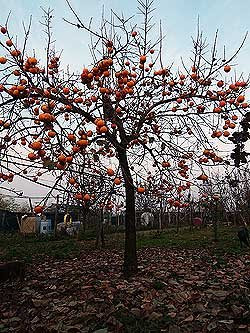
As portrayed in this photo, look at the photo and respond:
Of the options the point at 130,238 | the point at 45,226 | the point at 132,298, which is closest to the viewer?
the point at 132,298

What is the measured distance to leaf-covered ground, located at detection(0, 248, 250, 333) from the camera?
2953mm

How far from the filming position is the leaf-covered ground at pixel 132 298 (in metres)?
2.95

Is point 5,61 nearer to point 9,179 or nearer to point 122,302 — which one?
point 9,179

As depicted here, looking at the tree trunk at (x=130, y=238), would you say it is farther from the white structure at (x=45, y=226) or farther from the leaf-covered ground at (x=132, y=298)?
the white structure at (x=45, y=226)

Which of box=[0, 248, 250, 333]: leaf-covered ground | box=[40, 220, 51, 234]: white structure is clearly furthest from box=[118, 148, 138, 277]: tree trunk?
box=[40, 220, 51, 234]: white structure

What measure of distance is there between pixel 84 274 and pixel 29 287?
86 cm

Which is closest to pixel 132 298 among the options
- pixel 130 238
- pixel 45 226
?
pixel 130 238

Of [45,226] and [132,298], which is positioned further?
[45,226]

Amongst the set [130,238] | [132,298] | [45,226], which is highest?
[45,226]

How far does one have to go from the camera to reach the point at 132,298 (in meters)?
3.67

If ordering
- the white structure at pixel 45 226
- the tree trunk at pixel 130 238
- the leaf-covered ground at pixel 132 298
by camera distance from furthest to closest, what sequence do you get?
1. the white structure at pixel 45 226
2. the tree trunk at pixel 130 238
3. the leaf-covered ground at pixel 132 298

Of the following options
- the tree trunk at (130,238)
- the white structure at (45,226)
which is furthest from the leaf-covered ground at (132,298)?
the white structure at (45,226)

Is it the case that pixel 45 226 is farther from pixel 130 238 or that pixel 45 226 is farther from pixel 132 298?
pixel 132 298

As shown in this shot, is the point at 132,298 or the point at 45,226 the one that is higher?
the point at 45,226
